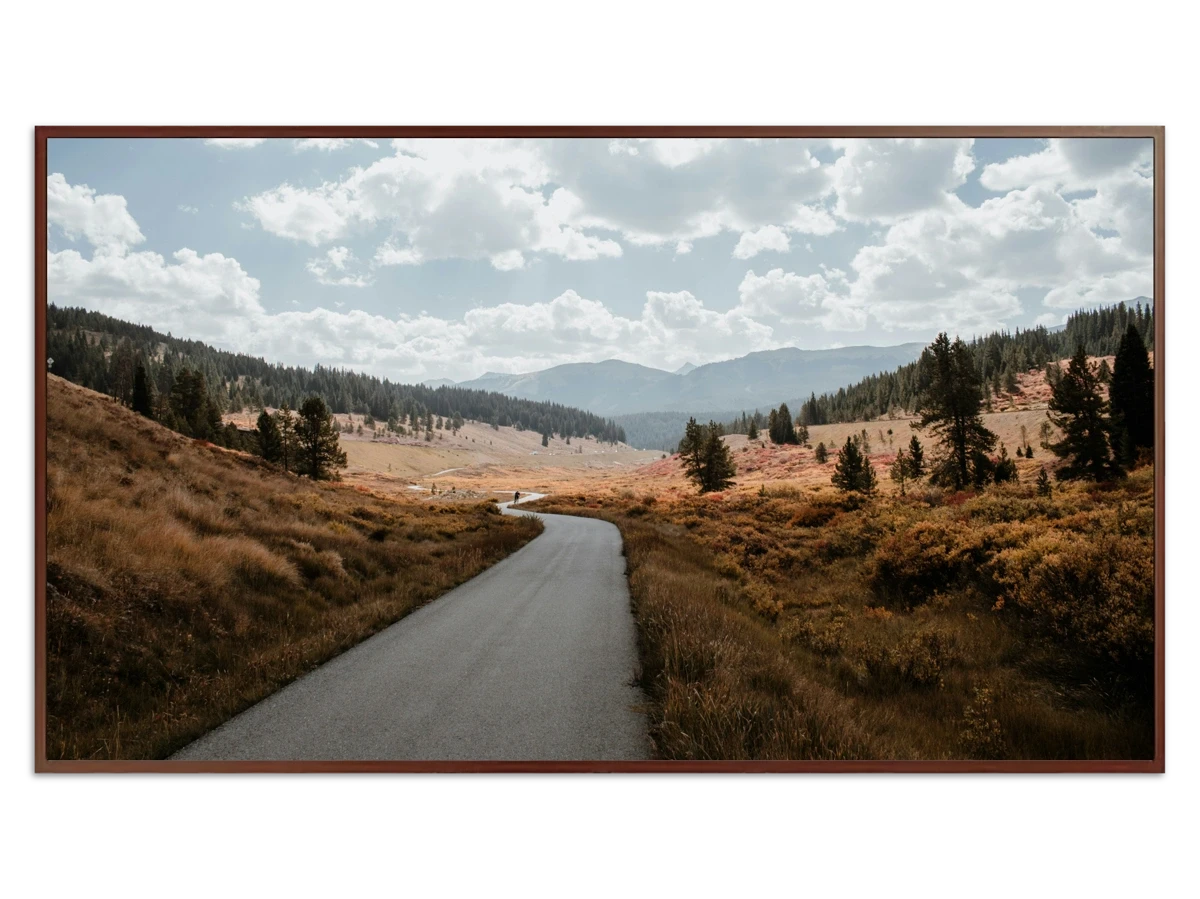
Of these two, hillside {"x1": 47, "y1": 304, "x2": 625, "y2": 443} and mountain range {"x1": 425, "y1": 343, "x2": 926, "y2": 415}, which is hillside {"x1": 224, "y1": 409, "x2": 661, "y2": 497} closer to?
hillside {"x1": 47, "y1": 304, "x2": 625, "y2": 443}

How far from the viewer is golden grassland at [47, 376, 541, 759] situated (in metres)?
4.16

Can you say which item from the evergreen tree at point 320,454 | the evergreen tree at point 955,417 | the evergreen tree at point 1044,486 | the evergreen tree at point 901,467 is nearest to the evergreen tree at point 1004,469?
the evergreen tree at point 955,417

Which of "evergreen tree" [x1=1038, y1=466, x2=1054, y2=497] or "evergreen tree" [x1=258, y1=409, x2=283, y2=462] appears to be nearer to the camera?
"evergreen tree" [x1=1038, y1=466, x2=1054, y2=497]

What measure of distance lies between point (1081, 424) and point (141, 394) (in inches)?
338

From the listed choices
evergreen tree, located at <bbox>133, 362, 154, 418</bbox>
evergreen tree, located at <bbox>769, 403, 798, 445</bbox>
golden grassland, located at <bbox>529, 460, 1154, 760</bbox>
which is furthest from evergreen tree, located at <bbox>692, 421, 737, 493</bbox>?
evergreen tree, located at <bbox>133, 362, 154, 418</bbox>

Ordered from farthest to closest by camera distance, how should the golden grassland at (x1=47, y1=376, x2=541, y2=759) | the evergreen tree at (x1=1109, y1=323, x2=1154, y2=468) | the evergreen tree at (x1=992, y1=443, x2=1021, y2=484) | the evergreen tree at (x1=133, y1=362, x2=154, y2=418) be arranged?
the evergreen tree at (x1=133, y1=362, x2=154, y2=418)
the evergreen tree at (x1=992, y1=443, x2=1021, y2=484)
the evergreen tree at (x1=1109, y1=323, x2=1154, y2=468)
the golden grassland at (x1=47, y1=376, x2=541, y2=759)

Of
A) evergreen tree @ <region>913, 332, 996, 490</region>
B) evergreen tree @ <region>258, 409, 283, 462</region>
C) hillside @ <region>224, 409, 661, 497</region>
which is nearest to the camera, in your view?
evergreen tree @ <region>913, 332, 996, 490</region>

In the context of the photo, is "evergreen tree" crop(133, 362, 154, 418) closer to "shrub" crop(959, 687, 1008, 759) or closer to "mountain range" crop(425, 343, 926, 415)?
"mountain range" crop(425, 343, 926, 415)

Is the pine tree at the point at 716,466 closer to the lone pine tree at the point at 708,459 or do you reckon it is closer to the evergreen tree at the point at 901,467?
the lone pine tree at the point at 708,459

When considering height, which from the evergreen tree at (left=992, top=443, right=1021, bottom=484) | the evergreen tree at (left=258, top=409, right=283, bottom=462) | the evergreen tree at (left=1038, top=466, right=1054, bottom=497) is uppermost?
Answer: the evergreen tree at (left=258, top=409, right=283, bottom=462)

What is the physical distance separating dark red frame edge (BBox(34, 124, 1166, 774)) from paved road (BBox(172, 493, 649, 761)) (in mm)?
117

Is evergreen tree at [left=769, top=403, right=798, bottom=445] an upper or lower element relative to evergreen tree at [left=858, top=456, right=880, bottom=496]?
upper
